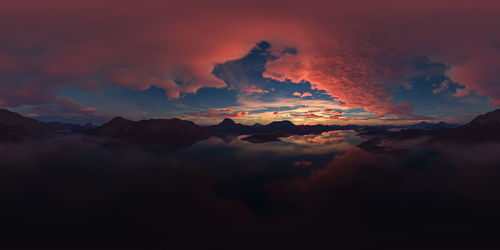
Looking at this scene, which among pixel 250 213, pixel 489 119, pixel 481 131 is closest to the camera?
pixel 250 213

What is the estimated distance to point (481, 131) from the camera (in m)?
185

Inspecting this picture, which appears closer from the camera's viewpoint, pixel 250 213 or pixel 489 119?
pixel 250 213

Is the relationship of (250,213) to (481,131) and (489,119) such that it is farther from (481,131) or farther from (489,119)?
(489,119)

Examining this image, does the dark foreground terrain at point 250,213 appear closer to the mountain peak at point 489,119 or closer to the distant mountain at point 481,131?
the distant mountain at point 481,131

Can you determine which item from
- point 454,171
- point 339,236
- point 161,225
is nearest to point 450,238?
point 339,236

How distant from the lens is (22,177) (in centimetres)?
7069

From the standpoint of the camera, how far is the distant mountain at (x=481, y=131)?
577 feet

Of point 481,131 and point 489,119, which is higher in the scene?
point 489,119

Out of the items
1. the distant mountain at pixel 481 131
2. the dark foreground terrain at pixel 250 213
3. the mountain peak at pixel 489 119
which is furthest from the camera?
the mountain peak at pixel 489 119

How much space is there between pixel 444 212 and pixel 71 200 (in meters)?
97.9

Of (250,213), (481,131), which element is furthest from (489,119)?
(250,213)

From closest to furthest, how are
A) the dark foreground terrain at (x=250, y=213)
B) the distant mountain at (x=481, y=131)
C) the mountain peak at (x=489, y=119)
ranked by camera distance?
1. the dark foreground terrain at (x=250, y=213)
2. the distant mountain at (x=481, y=131)
3. the mountain peak at (x=489, y=119)

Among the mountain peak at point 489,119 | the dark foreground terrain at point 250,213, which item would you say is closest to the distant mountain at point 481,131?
the mountain peak at point 489,119

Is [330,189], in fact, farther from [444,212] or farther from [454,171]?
[454,171]
